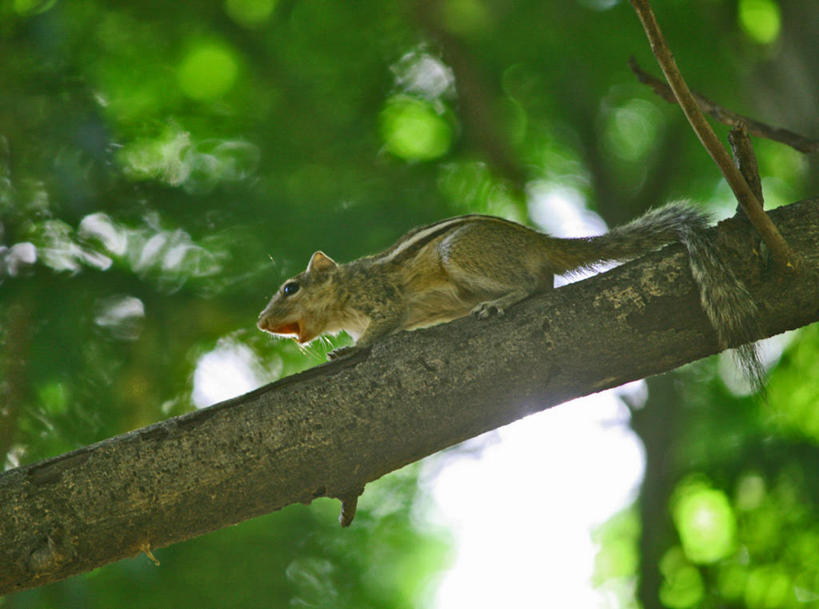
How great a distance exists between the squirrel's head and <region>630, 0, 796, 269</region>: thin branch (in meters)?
2.26

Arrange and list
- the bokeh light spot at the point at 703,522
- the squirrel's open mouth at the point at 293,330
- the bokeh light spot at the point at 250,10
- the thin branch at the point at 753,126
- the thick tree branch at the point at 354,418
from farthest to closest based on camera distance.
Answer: the bokeh light spot at the point at 250,10
the bokeh light spot at the point at 703,522
the squirrel's open mouth at the point at 293,330
the thin branch at the point at 753,126
the thick tree branch at the point at 354,418

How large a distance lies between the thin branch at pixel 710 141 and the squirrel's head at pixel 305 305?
2264 mm

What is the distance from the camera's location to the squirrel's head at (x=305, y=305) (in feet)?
14.0

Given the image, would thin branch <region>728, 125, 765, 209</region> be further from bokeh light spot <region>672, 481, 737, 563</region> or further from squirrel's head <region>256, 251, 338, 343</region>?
bokeh light spot <region>672, 481, 737, 563</region>

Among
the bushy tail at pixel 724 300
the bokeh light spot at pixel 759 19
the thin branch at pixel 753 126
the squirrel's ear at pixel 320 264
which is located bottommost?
the squirrel's ear at pixel 320 264

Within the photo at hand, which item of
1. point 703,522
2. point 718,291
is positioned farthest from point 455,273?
point 703,522

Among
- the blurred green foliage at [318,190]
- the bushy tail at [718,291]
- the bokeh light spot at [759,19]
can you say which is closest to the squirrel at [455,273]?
the bushy tail at [718,291]

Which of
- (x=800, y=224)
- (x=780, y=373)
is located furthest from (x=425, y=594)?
(x=800, y=224)

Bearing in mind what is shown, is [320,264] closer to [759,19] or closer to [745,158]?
[745,158]

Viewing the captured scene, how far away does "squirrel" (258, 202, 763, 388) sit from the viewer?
343 cm

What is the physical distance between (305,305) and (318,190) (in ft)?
3.88

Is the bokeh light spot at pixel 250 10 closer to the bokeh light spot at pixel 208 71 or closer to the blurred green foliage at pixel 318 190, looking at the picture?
the blurred green foliage at pixel 318 190

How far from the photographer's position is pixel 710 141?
8.07 ft

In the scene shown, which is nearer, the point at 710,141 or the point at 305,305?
the point at 710,141
